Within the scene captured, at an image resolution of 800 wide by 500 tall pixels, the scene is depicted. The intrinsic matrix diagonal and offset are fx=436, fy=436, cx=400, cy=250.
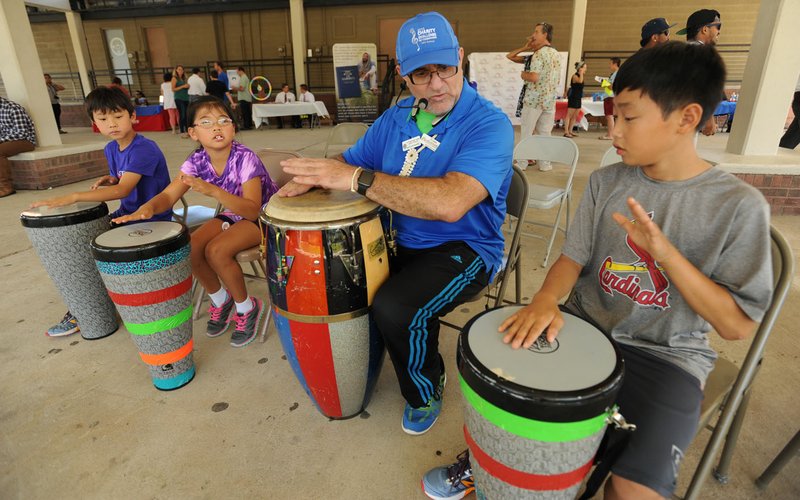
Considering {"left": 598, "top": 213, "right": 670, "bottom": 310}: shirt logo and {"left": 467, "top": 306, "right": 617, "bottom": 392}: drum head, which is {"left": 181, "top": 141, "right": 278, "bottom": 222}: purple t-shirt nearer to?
{"left": 467, "top": 306, "right": 617, "bottom": 392}: drum head

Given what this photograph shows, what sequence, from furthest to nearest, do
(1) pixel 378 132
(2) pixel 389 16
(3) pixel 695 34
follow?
(2) pixel 389 16
(3) pixel 695 34
(1) pixel 378 132

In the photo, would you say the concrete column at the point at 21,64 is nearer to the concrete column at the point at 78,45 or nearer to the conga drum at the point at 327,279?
the conga drum at the point at 327,279

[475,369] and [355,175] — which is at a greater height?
[355,175]

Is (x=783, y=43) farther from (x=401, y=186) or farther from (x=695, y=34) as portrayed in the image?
(x=401, y=186)

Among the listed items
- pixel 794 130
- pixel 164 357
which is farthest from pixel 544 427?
pixel 794 130

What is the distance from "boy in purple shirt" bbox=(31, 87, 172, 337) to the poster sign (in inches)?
390

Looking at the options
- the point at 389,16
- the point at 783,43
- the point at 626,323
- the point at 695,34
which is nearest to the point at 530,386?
the point at 626,323

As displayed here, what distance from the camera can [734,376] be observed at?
1196 millimetres

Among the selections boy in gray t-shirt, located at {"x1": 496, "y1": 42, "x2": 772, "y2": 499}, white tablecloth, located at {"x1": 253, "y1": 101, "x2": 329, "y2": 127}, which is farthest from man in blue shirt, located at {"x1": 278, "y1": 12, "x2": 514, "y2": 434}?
white tablecloth, located at {"x1": 253, "y1": 101, "x2": 329, "y2": 127}

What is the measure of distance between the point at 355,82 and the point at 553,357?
12.2 m

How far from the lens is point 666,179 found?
1136 millimetres

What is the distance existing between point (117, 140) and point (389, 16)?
13.9 meters

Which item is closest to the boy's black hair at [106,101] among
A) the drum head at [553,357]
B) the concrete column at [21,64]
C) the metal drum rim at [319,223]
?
the metal drum rim at [319,223]

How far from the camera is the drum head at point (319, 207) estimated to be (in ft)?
4.42
